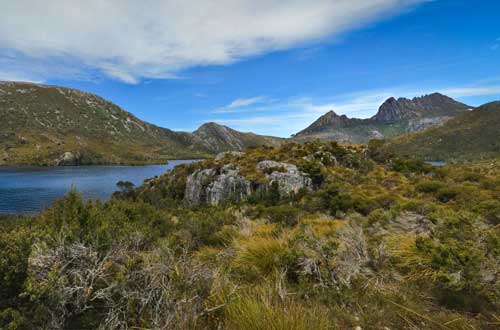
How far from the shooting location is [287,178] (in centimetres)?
2056

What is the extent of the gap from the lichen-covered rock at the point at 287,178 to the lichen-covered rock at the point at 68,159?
141543mm

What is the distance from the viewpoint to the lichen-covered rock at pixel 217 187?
72.1 ft

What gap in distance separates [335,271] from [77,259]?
3478 millimetres

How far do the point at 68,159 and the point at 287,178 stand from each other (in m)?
145

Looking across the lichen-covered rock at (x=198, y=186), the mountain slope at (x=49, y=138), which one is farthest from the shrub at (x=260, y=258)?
the mountain slope at (x=49, y=138)

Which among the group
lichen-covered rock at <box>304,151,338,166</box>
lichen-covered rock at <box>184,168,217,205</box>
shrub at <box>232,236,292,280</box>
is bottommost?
lichen-covered rock at <box>184,168,217,205</box>

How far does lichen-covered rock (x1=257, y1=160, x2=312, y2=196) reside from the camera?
19886 millimetres

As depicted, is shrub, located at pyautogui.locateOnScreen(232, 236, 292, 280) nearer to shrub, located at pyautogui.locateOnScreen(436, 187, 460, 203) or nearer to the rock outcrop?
shrub, located at pyautogui.locateOnScreen(436, 187, 460, 203)

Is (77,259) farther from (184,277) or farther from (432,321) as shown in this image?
(432,321)

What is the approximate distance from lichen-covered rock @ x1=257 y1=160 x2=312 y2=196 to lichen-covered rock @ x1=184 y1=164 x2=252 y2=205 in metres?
2.31

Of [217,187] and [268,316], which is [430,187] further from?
[268,316]

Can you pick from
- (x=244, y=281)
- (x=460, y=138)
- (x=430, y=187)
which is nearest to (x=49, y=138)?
(x=430, y=187)

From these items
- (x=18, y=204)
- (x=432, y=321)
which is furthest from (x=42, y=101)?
(x=432, y=321)

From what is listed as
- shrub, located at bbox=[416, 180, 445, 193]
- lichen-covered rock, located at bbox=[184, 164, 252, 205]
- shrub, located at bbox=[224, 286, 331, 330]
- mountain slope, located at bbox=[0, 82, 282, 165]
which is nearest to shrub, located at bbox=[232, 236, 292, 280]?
shrub, located at bbox=[224, 286, 331, 330]
